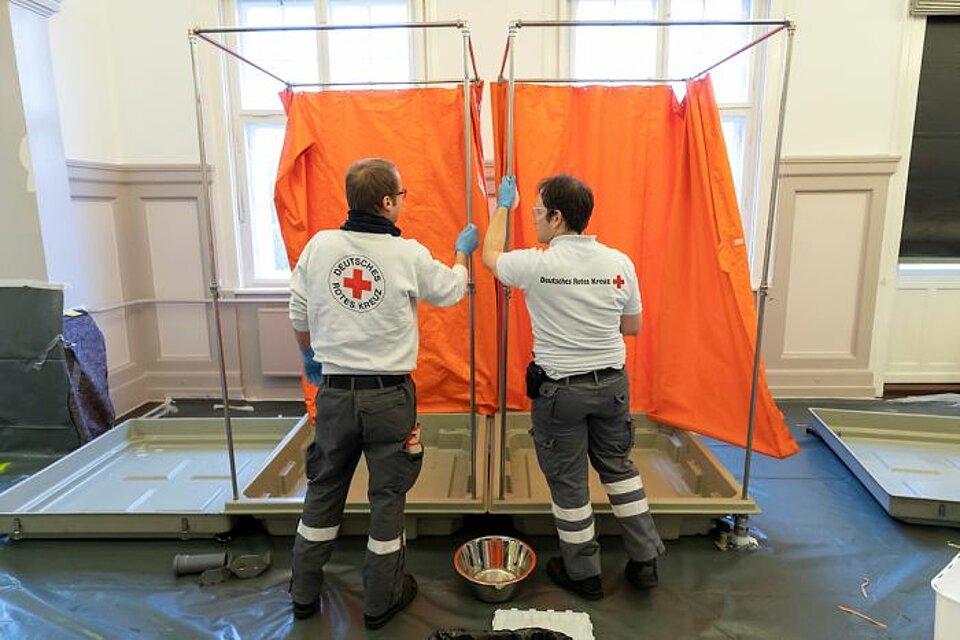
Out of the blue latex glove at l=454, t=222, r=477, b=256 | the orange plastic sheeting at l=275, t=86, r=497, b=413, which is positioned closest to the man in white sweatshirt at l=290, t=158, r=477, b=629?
the blue latex glove at l=454, t=222, r=477, b=256

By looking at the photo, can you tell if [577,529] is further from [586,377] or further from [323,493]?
[323,493]

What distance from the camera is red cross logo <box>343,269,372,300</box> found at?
1.61 metres

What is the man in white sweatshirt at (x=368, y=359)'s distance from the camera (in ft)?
5.30

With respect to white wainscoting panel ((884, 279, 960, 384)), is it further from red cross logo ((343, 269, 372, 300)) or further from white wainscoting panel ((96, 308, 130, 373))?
white wainscoting panel ((96, 308, 130, 373))

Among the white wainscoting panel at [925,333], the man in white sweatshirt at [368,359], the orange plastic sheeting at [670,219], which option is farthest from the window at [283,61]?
the white wainscoting panel at [925,333]

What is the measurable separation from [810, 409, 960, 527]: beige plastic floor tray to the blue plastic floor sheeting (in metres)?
0.10

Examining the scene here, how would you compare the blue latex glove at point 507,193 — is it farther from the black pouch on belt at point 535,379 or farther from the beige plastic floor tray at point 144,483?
the beige plastic floor tray at point 144,483

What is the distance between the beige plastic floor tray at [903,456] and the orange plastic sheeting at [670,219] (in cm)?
51

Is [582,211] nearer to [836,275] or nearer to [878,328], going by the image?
[836,275]

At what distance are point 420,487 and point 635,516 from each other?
932 millimetres

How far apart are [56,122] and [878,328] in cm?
452

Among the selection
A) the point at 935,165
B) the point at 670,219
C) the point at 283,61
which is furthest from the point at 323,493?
the point at 935,165

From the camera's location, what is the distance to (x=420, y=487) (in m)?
2.46

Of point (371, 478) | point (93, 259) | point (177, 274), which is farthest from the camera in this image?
point (177, 274)
